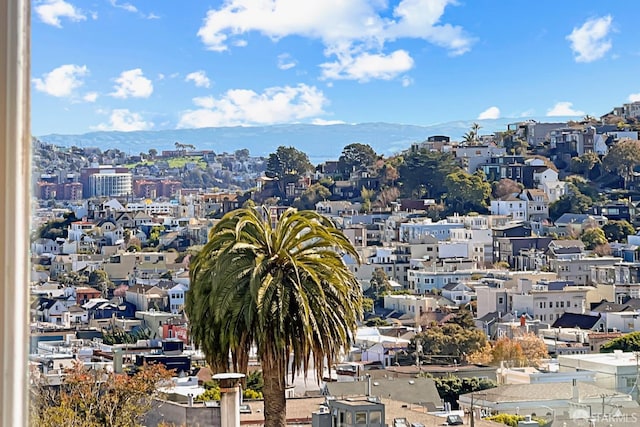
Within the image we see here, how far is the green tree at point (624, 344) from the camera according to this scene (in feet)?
24.7

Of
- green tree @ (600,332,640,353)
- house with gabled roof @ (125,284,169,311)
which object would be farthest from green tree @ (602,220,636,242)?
house with gabled roof @ (125,284,169,311)

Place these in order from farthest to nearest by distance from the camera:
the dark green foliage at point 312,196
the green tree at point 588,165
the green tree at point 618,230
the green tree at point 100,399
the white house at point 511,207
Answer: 1. the white house at point 511,207
2. the green tree at point 588,165
3. the green tree at point 618,230
4. the dark green foliage at point 312,196
5. the green tree at point 100,399

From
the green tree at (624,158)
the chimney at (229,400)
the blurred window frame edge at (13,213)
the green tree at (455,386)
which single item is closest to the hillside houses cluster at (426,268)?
the green tree at (455,386)

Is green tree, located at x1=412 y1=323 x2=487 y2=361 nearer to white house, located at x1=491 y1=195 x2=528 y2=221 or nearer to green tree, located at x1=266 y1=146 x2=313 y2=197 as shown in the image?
green tree, located at x1=266 y1=146 x2=313 y2=197

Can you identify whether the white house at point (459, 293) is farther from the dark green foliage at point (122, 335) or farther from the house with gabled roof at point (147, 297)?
the dark green foliage at point (122, 335)

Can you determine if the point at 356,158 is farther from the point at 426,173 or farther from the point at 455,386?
the point at 455,386

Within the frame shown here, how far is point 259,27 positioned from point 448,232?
4153 mm

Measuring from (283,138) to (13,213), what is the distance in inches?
402

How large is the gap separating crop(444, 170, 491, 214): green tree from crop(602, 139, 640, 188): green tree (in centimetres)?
184

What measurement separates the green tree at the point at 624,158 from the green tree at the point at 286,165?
529 centimetres

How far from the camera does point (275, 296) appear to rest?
2670 mm

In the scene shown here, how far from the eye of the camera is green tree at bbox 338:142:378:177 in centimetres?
1168

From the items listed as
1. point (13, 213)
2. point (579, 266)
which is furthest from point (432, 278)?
point (13, 213)

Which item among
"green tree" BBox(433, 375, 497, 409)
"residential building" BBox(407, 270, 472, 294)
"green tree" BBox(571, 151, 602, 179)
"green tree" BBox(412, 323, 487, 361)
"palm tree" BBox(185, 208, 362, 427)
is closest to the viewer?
"palm tree" BBox(185, 208, 362, 427)
